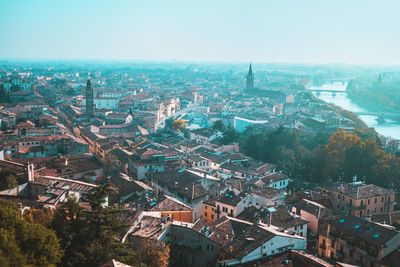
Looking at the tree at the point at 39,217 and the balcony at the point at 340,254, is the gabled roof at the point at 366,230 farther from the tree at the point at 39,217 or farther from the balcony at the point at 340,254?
the tree at the point at 39,217

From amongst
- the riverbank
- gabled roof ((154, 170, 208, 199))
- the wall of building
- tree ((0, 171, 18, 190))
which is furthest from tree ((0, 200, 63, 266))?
the riverbank

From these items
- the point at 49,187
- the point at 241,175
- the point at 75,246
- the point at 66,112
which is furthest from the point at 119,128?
the point at 75,246

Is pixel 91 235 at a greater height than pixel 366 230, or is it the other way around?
pixel 91 235

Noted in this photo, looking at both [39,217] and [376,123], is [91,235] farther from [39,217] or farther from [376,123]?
[376,123]

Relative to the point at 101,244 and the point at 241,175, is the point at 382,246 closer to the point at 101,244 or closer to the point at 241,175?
the point at 101,244

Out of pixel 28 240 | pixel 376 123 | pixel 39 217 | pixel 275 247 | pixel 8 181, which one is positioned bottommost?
Answer: pixel 376 123

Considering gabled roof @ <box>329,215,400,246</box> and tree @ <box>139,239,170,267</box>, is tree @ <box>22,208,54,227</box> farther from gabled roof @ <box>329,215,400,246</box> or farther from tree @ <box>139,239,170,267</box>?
gabled roof @ <box>329,215,400,246</box>

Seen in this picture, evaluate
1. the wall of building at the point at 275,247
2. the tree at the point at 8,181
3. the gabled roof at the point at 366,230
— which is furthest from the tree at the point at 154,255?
the tree at the point at 8,181

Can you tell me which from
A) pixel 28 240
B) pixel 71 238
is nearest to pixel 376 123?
pixel 71 238
